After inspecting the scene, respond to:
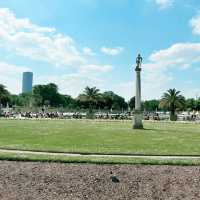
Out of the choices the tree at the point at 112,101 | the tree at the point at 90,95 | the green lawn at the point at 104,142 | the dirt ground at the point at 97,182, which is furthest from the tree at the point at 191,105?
the dirt ground at the point at 97,182

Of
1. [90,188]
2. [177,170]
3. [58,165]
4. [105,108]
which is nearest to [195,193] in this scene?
[177,170]

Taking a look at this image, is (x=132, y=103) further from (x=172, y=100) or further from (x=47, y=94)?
(x=172, y=100)

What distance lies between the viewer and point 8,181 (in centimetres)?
1182

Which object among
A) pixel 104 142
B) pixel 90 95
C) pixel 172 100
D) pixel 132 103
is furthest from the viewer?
pixel 132 103

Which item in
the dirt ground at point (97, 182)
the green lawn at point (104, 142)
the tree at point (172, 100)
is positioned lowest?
the dirt ground at point (97, 182)

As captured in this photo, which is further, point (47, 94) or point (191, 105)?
point (47, 94)

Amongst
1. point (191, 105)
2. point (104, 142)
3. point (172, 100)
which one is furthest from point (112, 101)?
point (104, 142)

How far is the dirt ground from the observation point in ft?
36.2

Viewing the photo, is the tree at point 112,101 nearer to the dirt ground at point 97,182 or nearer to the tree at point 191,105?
the tree at point 191,105

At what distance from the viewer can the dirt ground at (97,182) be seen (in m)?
11.0

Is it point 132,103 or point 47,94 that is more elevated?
point 47,94

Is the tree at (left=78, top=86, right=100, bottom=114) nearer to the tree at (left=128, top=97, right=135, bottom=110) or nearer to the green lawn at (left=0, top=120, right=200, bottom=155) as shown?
the tree at (left=128, top=97, right=135, bottom=110)

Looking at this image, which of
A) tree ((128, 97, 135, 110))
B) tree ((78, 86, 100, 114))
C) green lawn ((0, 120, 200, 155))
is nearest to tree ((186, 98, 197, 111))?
tree ((128, 97, 135, 110))

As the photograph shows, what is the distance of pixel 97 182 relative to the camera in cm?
1178
